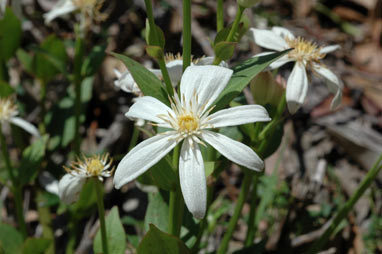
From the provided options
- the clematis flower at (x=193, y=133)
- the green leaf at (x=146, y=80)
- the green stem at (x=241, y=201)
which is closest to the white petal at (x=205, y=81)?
the clematis flower at (x=193, y=133)

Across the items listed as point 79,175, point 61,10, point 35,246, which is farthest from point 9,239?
point 61,10

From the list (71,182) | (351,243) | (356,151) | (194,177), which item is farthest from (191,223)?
(356,151)

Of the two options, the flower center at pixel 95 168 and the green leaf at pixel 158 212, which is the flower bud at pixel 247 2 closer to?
the flower center at pixel 95 168

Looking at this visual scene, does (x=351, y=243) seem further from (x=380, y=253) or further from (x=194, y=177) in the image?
(x=194, y=177)

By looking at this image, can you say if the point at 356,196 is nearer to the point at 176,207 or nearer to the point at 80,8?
the point at 176,207

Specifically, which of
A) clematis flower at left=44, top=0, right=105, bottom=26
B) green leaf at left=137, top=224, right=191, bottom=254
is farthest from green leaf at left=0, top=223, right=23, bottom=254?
clematis flower at left=44, top=0, right=105, bottom=26
